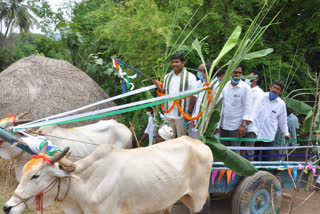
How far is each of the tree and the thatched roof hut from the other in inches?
938

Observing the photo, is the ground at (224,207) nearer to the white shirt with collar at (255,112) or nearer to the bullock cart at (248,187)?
the bullock cart at (248,187)

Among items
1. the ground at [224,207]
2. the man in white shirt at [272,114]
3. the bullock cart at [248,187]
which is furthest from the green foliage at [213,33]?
the bullock cart at [248,187]

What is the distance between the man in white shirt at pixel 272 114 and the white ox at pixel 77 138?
7.86 ft

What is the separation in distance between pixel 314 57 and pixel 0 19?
1084 inches

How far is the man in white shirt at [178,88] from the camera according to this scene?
199 inches

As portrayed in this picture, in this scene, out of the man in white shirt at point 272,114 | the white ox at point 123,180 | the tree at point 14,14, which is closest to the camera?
the white ox at point 123,180

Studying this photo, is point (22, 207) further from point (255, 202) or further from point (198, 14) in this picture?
point (198, 14)

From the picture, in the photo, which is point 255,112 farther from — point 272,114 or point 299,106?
point 299,106

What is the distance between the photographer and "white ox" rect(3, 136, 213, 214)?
10.2ft

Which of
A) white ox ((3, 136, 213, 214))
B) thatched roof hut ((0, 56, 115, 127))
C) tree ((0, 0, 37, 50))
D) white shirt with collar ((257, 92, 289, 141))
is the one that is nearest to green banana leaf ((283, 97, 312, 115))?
white shirt with collar ((257, 92, 289, 141))

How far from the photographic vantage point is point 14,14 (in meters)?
29.4

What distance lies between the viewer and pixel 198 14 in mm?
7840

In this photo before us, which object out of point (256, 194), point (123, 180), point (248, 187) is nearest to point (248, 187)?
point (248, 187)

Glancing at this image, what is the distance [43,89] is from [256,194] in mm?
4768
